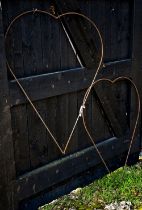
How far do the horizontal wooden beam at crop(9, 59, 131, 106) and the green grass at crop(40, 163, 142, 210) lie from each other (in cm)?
130

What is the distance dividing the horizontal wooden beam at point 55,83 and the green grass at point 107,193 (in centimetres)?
130

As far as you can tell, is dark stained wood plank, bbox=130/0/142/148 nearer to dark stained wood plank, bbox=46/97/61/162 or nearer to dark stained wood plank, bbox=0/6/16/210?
dark stained wood plank, bbox=46/97/61/162

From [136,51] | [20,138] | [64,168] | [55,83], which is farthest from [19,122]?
[136,51]

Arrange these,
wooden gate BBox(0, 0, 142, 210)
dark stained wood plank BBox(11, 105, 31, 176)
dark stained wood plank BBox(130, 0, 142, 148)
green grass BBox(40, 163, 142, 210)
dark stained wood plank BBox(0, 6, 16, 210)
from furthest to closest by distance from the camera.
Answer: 1. dark stained wood plank BBox(130, 0, 142, 148)
2. green grass BBox(40, 163, 142, 210)
3. dark stained wood plank BBox(11, 105, 31, 176)
4. wooden gate BBox(0, 0, 142, 210)
5. dark stained wood plank BBox(0, 6, 16, 210)

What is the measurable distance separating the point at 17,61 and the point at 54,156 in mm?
1222

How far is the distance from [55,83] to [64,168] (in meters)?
1.04

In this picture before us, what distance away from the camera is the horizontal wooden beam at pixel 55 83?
10.2ft

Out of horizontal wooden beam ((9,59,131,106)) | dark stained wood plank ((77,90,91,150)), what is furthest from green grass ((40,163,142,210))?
horizontal wooden beam ((9,59,131,106))

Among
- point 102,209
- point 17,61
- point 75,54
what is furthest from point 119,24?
point 102,209

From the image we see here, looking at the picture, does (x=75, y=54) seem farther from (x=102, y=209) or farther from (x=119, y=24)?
(x=102, y=209)

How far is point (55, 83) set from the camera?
3.40 meters

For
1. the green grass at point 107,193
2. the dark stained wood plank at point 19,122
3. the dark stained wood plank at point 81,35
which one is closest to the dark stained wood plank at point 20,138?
the dark stained wood plank at point 19,122

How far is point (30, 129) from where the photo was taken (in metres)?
3.35

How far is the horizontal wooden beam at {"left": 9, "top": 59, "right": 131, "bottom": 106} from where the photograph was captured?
123 inches
